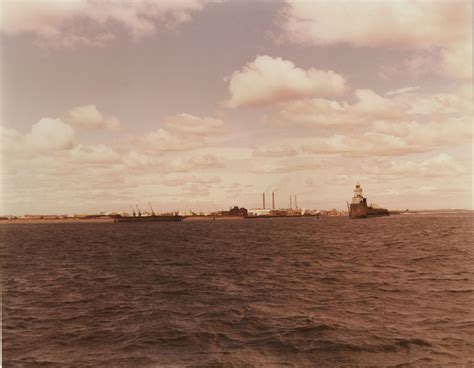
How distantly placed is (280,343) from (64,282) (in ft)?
91.7

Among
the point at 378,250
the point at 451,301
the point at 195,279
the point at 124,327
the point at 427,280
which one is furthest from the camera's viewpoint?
the point at 378,250

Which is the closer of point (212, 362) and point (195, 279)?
point (212, 362)

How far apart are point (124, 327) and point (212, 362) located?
7.82 metres

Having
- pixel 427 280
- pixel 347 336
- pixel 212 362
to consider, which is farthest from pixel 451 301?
pixel 212 362

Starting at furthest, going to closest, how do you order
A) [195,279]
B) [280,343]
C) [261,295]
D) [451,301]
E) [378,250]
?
[378,250]
[195,279]
[261,295]
[451,301]
[280,343]

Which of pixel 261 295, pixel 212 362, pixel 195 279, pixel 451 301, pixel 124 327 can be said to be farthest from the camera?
pixel 195 279

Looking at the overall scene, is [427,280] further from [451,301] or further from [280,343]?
[280,343]

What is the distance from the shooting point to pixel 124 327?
75.0ft

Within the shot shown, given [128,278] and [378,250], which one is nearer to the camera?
[128,278]

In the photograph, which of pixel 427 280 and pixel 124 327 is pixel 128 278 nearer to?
pixel 124 327

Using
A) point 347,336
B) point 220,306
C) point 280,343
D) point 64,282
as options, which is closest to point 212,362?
point 280,343

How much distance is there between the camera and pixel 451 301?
27.3 m

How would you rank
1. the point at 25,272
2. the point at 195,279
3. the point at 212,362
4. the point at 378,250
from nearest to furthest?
the point at 212,362
the point at 195,279
the point at 25,272
the point at 378,250

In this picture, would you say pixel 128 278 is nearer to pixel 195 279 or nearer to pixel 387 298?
pixel 195 279
